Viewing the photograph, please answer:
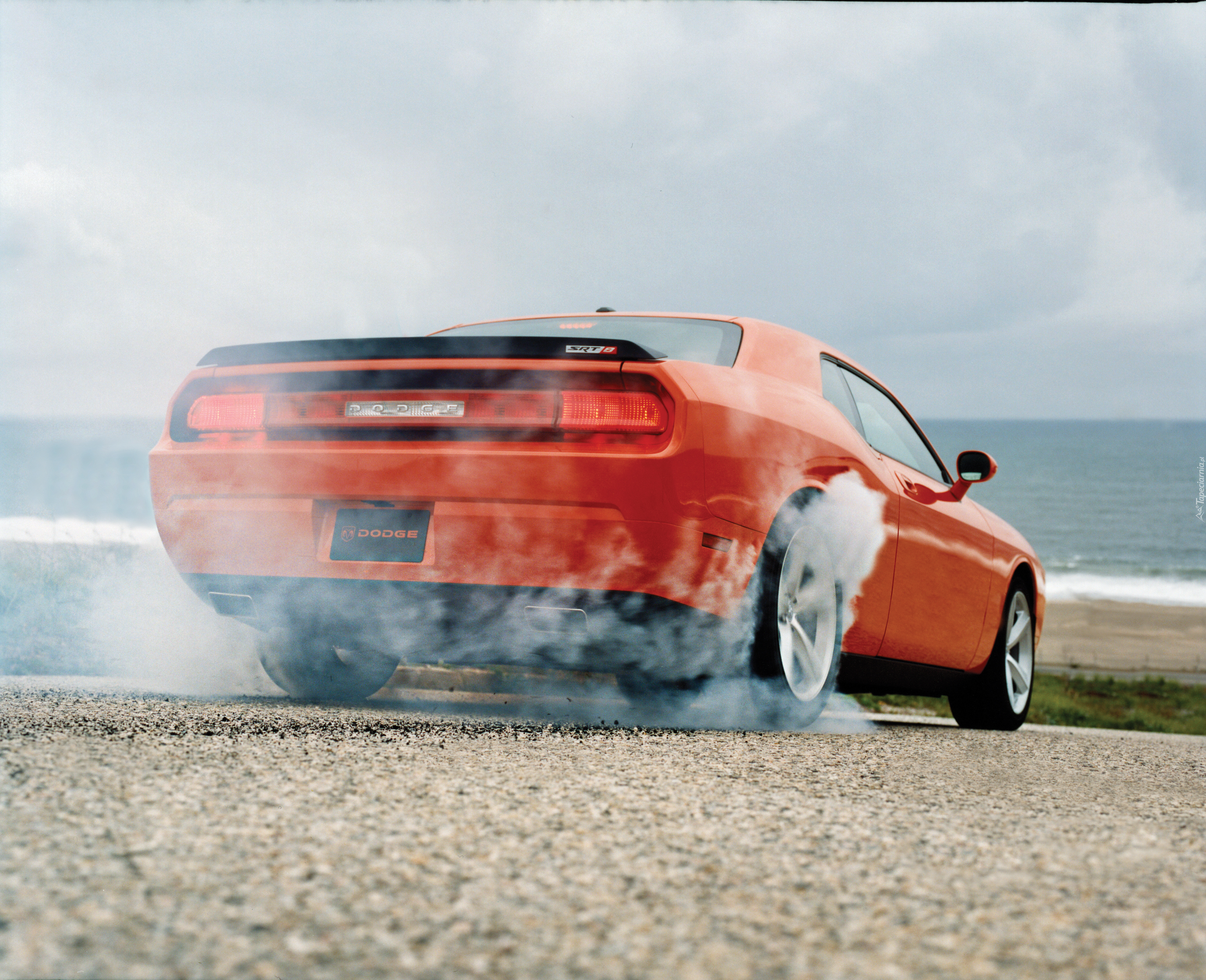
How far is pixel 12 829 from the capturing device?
194 centimetres

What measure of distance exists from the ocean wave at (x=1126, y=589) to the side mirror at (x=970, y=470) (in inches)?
1046

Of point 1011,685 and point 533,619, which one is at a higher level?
point 533,619

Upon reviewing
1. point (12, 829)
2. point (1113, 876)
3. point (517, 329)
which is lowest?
point (12, 829)

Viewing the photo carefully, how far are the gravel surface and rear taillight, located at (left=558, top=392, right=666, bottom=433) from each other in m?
0.96

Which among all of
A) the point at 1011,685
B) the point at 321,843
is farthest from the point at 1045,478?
the point at 321,843

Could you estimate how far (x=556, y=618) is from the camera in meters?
3.40

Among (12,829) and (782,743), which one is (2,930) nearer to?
(12,829)

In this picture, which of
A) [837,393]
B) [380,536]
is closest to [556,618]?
[380,536]

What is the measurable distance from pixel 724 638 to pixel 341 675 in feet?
6.29

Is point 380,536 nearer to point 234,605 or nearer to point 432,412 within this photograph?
point 432,412

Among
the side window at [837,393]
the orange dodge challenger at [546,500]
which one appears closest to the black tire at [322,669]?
the orange dodge challenger at [546,500]

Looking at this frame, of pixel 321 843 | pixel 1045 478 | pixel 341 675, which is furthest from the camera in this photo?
pixel 1045 478

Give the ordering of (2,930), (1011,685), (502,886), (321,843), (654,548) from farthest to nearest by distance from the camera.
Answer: (1011,685) < (654,548) < (321,843) < (502,886) < (2,930)

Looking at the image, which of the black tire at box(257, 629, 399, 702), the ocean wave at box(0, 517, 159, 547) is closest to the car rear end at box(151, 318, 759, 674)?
the black tire at box(257, 629, 399, 702)
